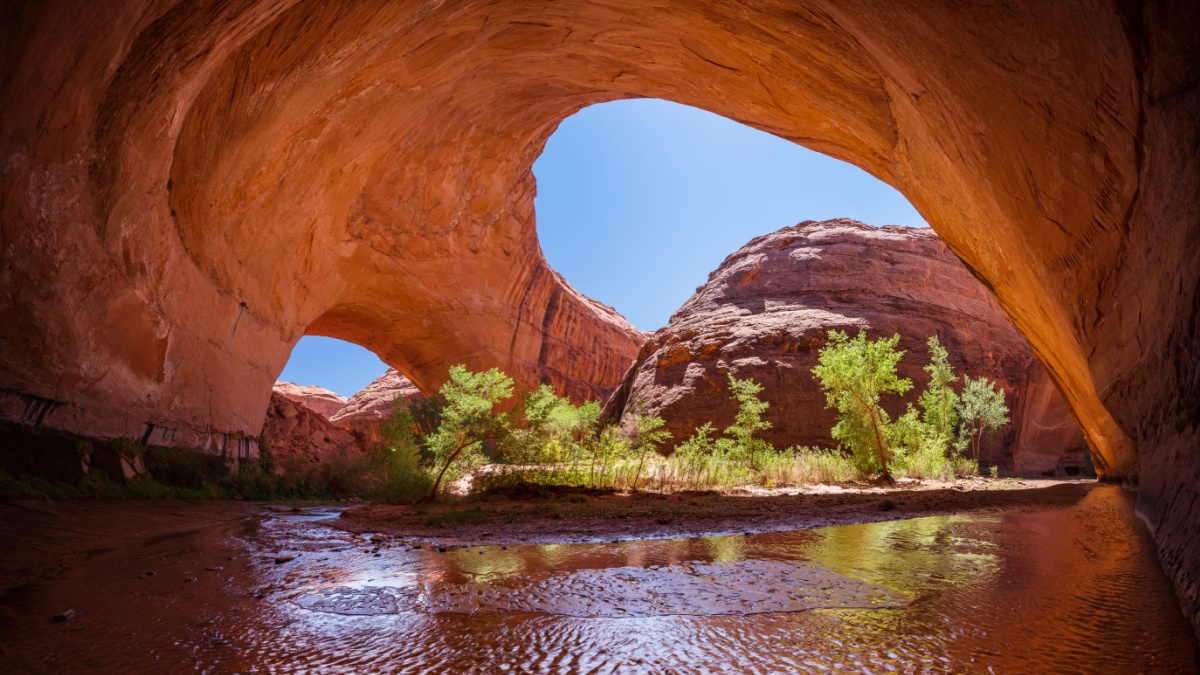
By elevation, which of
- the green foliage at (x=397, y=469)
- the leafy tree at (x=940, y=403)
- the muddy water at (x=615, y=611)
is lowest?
the green foliage at (x=397, y=469)

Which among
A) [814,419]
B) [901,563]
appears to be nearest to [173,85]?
[901,563]

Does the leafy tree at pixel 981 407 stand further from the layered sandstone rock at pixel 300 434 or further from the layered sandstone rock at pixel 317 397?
the layered sandstone rock at pixel 317 397

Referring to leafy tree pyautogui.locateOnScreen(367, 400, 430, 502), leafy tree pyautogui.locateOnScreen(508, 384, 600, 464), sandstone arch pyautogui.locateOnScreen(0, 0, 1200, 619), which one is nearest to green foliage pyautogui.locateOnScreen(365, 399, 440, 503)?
leafy tree pyautogui.locateOnScreen(367, 400, 430, 502)

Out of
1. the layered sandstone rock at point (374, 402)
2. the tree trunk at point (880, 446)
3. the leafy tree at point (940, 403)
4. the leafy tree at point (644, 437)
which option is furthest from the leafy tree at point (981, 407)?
the layered sandstone rock at point (374, 402)

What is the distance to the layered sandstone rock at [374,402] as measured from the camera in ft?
132

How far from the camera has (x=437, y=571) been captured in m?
3.46

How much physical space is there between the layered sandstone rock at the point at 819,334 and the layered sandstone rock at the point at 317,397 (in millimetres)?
29640

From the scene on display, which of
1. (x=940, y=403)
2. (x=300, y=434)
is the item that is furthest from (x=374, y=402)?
(x=940, y=403)

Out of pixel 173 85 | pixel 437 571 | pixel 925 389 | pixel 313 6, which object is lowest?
pixel 437 571

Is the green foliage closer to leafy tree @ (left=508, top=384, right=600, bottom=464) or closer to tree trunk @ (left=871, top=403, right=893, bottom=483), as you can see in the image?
leafy tree @ (left=508, top=384, right=600, bottom=464)

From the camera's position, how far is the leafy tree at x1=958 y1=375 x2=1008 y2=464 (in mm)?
23250

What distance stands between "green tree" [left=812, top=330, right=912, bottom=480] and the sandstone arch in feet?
13.3

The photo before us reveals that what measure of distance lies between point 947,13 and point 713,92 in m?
6.93

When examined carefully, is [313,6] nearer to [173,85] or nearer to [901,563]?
[173,85]
